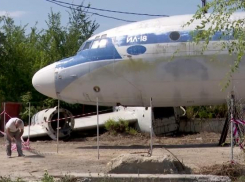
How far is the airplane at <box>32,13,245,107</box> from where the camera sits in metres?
16.7

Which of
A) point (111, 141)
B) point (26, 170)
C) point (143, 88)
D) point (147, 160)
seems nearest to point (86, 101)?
point (143, 88)

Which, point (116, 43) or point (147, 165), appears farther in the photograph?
point (116, 43)

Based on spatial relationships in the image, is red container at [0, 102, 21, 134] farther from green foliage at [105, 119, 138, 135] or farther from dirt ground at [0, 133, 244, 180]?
green foliage at [105, 119, 138, 135]

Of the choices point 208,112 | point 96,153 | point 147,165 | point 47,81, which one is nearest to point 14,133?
point 96,153

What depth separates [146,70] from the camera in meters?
17.0

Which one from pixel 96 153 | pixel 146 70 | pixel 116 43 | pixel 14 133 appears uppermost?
pixel 116 43

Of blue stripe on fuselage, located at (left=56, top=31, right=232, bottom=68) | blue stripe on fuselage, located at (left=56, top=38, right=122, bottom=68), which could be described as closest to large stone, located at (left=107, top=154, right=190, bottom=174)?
blue stripe on fuselage, located at (left=56, top=31, right=232, bottom=68)

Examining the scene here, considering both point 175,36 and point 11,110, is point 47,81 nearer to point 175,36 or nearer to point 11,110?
point 175,36

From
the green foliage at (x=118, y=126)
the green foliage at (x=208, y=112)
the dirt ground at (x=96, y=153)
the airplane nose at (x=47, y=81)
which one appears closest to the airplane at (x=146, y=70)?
the airplane nose at (x=47, y=81)

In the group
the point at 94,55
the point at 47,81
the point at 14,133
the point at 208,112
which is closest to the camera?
the point at 14,133

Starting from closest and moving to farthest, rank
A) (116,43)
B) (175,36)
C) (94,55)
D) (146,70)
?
(175,36) → (146,70) → (116,43) → (94,55)

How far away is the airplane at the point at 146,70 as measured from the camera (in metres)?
16.6

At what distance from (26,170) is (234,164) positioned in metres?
4.41

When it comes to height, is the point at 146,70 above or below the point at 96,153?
above
